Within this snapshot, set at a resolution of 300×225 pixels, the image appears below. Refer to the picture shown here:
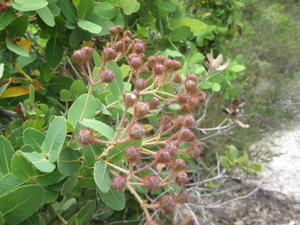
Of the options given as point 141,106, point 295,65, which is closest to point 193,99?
point 141,106

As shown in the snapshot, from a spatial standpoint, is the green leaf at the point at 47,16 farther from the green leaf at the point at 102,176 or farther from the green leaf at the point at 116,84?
the green leaf at the point at 102,176

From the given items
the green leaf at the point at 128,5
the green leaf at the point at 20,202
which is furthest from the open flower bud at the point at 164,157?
the green leaf at the point at 128,5

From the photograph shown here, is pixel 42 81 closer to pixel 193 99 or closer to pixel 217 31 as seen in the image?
pixel 193 99

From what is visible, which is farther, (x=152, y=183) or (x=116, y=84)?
(x=116, y=84)

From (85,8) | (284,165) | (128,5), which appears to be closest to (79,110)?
(85,8)

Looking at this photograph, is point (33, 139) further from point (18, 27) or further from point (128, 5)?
point (128, 5)
